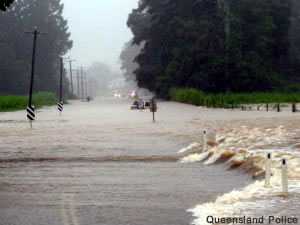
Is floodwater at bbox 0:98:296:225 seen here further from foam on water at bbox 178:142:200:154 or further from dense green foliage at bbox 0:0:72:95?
dense green foliage at bbox 0:0:72:95

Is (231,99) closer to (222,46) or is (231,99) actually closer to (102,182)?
(222,46)

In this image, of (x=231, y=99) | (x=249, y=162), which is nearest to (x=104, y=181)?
(x=249, y=162)

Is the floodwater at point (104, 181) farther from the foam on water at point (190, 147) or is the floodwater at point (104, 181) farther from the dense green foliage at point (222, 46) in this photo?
the dense green foliage at point (222, 46)

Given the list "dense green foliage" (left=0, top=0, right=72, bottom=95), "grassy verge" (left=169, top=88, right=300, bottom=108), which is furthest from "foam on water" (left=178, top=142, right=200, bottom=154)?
"dense green foliage" (left=0, top=0, right=72, bottom=95)

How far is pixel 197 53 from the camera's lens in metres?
91.4

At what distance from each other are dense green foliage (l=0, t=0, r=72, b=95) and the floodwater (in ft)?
327

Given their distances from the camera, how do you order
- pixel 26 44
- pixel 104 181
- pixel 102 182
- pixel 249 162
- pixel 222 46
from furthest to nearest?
1. pixel 26 44
2. pixel 222 46
3. pixel 249 162
4. pixel 104 181
5. pixel 102 182

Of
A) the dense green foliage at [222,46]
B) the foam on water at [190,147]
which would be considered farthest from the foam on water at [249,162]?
the dense green foliage at [222,46]

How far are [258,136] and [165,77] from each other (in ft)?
229

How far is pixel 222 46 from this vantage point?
90062mm

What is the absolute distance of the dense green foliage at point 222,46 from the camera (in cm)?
8862

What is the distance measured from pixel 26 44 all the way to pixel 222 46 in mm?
61724

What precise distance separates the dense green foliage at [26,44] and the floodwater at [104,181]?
9977cm

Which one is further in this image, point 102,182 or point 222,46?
point 222,46
